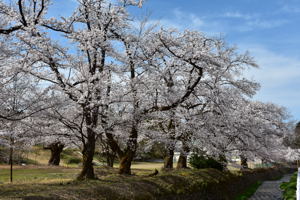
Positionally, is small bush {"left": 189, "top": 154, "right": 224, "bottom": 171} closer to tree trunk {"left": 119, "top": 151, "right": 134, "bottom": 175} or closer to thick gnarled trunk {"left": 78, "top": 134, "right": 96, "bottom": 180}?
tree trunk {"left": 119, "top": 151, "right": 134, "bottom": 175}

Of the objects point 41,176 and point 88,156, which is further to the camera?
point 41,176

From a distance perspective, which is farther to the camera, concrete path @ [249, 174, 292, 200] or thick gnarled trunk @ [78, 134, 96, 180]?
concrete path @ [249, 174, 292, 200]

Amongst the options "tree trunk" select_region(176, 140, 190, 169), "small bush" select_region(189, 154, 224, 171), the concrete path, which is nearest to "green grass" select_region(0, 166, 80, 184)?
"tree trunk" select_region(176, 140, 190, 169)

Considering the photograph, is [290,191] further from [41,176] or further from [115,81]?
[41,176]

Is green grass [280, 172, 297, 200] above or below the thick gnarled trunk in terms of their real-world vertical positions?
below

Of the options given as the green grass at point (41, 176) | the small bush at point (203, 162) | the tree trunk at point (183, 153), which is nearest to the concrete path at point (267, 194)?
the small bush at point (203, 162)

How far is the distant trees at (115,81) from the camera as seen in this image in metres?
10.1

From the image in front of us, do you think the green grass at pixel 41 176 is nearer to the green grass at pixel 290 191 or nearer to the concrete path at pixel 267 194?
the green grass at pixel 290 191

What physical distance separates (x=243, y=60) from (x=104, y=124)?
8805 millimetres

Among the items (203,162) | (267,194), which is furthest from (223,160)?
(267,194)

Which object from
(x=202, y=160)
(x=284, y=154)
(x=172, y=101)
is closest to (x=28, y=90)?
(x=172, y=101)

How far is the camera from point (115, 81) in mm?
11461

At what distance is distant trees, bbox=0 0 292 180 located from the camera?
33.2 ft

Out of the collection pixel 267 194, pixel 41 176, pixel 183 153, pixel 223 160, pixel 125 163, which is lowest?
pixel 267 194
